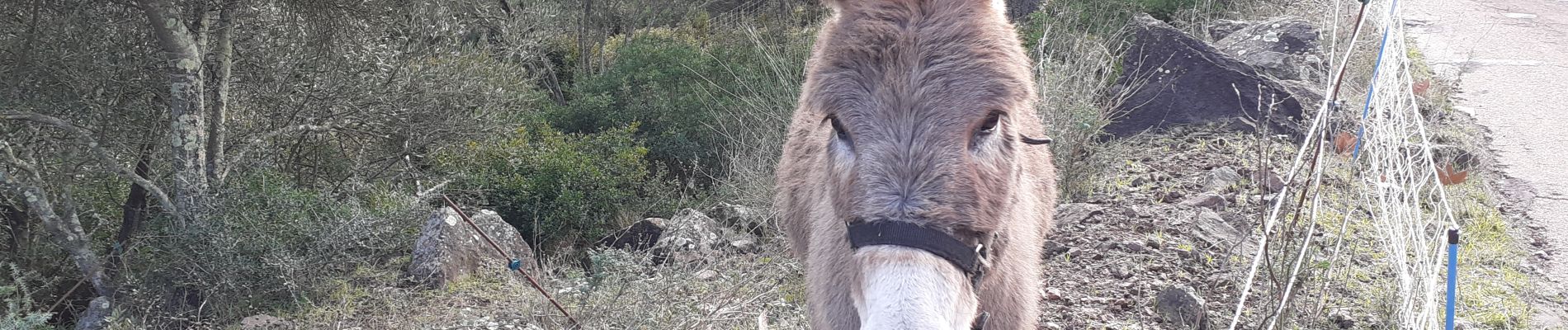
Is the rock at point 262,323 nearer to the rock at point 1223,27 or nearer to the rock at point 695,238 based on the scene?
the rock at point 695,238

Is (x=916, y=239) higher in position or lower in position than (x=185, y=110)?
higher

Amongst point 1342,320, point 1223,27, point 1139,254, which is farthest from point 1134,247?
point 1223,27

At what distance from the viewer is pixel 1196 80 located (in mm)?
7430

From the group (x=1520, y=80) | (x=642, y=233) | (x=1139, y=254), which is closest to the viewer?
(x=1139, y=254)

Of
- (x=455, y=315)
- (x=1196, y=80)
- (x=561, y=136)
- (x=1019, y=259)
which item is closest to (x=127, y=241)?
(x=455, y=315)

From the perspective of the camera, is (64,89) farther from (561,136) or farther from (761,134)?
(561,136)

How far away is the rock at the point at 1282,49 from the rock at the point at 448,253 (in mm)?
6307

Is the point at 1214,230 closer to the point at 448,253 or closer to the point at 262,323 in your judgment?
the point at 448,253

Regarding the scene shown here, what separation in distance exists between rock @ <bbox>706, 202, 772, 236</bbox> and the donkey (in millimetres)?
4392

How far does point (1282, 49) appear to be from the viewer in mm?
8172

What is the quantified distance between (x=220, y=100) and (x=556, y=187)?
4.48m

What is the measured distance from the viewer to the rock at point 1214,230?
5105 mm

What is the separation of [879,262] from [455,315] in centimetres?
465

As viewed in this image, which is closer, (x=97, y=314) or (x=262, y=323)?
(x=262, y=323)
